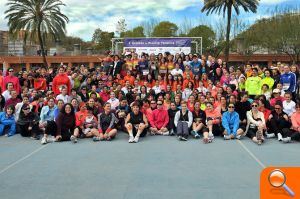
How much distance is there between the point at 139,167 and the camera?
21.5 feet

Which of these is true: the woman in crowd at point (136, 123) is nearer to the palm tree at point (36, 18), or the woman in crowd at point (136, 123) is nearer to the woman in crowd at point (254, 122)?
the woman in crowd at point (254, 122)

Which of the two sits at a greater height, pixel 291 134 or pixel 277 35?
pixel 277 35

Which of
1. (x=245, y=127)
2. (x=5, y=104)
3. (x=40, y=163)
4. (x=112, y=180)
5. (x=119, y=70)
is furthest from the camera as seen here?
(x=119, y=70)

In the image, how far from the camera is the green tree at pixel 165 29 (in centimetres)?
4293

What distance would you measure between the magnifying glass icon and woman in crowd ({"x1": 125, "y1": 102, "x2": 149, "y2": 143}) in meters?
7.16

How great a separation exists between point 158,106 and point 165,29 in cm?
3468

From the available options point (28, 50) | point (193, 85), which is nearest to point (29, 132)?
point (193, 85)

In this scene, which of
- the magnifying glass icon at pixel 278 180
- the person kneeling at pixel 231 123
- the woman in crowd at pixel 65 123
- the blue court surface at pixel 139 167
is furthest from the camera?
the woman in crowd at pixel 65 123

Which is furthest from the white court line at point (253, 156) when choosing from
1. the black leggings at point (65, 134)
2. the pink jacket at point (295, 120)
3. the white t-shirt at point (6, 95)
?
the white t-shirt at point (6, 95)

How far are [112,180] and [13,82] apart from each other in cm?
799

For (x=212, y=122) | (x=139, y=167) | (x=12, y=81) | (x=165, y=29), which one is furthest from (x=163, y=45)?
(x=165, y=29)

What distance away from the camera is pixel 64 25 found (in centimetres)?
3011

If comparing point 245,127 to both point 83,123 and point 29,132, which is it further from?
point 29,132

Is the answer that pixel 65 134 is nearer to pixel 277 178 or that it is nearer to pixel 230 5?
pixel 277 178
